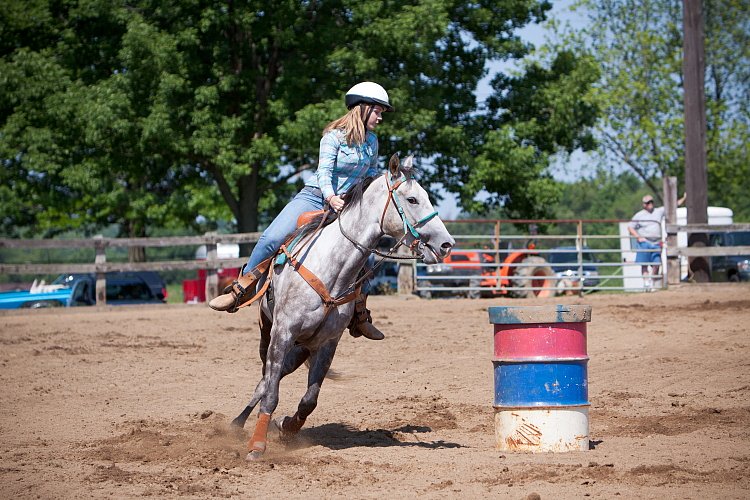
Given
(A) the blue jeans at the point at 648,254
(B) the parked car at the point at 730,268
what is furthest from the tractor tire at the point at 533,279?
(B) the parked car at the point at 730,268

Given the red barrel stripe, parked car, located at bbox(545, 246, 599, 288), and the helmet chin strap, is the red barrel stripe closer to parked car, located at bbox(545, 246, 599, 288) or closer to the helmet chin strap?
the helmet chin strap

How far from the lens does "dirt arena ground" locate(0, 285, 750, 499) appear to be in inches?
239

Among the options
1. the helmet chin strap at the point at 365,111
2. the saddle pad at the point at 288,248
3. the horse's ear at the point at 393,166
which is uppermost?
the helmet chin strap at the point at 365,111

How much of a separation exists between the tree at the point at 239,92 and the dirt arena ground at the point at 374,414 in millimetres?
10315

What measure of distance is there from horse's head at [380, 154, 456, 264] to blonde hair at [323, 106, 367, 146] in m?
0.42

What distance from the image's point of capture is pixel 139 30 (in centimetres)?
2525

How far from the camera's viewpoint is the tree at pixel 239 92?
83.7ft

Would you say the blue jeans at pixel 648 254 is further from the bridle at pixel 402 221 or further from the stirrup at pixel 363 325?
the bridle at pixel 402 221

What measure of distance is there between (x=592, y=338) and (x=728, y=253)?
31.2 ft

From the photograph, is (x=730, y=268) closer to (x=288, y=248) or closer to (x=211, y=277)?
(x=211, y=277)

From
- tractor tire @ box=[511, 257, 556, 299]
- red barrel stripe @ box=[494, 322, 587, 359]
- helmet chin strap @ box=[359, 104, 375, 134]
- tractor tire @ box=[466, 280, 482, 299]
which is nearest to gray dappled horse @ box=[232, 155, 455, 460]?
helmet chin strap @ box=[359, 104, 375, 134]

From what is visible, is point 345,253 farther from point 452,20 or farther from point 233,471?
point 452,20

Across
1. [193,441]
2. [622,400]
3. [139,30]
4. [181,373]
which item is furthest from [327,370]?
[139,30]

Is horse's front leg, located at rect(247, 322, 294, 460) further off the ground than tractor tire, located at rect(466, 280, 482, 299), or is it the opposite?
tractor tire, located at rect(466, 280, 482, 299)
